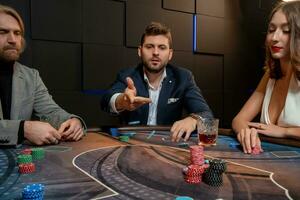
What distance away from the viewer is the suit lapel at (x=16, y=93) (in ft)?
6.27

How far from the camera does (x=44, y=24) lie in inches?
123

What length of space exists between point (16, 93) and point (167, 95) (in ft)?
3.57

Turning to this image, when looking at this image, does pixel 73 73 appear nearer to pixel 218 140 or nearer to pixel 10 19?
pixel 10 19

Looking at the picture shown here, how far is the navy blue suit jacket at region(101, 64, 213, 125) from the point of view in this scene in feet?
7.47

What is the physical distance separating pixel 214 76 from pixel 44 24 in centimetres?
271

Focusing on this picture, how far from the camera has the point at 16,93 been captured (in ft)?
6.34

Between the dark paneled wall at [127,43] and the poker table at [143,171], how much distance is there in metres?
1.99

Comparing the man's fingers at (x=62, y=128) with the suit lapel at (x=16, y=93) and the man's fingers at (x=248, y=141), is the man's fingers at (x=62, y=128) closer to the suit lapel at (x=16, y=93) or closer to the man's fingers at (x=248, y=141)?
the suit lapel at (x=16, y=93)

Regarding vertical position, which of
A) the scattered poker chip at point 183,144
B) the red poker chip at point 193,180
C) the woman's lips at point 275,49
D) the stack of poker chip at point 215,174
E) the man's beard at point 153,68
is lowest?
the scattered poker chip at point 183,144

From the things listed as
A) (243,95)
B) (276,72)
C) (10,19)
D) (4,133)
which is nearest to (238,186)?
(4,133)

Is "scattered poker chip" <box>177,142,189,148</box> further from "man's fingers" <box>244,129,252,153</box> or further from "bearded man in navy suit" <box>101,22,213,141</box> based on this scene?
"bearded man in navy suit" <box>101,22,213,141</box>

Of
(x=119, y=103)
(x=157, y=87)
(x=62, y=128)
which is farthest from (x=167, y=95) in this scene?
(x=62, y=128)

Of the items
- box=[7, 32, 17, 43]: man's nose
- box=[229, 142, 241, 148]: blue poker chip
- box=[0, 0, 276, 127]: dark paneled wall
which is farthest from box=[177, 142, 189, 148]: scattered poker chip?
box=[0, 0, 276, 127]: dark paneled wall

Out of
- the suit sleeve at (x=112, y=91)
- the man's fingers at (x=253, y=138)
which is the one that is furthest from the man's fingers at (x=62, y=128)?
the man's fingers at (x=253, y=138)
